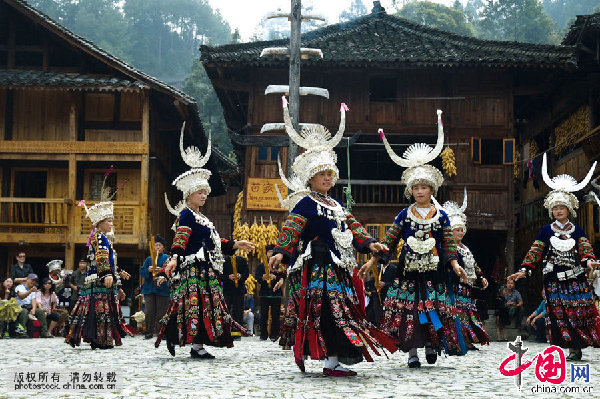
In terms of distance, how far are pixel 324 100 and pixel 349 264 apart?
56.0ft

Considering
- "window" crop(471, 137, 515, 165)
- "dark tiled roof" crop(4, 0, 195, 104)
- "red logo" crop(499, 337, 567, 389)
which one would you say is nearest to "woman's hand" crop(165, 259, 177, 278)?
"red logo" crop(499, 337, 567, 389)

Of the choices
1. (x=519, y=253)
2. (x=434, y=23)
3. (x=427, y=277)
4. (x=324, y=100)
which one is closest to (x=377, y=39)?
(x=324, y=100)

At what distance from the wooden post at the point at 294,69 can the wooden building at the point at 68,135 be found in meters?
7.22

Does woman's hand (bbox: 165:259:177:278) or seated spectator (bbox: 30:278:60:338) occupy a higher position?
woman's hand (bbox: 165:259:177:278)

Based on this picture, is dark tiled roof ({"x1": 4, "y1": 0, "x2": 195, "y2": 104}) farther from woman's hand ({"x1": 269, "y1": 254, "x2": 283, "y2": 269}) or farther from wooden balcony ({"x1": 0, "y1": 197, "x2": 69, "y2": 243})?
woman's hand ({"x1": 269, "y1": 254, "x2": 283, "y2": 269})

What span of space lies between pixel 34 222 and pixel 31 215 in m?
0.77

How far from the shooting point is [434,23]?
58000 millimetres

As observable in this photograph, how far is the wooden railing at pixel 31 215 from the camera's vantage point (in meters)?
23.5

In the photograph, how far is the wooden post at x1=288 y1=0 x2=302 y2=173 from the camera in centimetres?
1648

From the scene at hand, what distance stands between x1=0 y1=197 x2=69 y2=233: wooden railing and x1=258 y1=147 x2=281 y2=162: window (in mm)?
5784

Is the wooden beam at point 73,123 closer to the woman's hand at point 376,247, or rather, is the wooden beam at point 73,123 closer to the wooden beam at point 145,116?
the wooden beam at point 145,116

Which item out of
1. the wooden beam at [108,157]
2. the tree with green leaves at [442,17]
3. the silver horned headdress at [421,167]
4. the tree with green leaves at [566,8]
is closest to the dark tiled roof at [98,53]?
the wooden beam at [108,157]

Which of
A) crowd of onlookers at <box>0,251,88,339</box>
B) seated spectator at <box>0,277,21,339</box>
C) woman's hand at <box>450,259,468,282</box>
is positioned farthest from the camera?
crowd of onlookers at <box>0,251,88,339</box>

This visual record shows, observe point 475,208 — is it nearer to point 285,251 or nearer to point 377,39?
point 377,39
